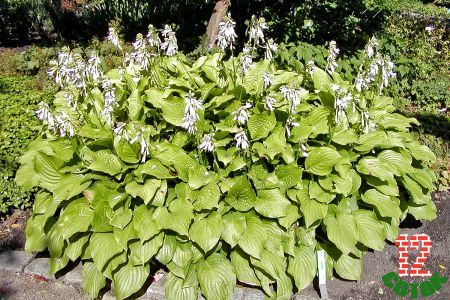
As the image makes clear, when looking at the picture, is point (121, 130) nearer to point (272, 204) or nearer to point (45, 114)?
point (45, 114)

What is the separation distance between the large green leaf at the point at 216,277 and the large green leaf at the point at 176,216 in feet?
1.20

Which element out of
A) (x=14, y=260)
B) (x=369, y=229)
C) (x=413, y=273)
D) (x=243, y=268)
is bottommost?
(x=413, y=273)

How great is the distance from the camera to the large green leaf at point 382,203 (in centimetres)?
353

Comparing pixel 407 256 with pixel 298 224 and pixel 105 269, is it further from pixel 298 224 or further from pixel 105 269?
pixel 105 269

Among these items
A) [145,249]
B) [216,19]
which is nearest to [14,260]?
[145,249]

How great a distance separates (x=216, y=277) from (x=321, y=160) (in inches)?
46.1

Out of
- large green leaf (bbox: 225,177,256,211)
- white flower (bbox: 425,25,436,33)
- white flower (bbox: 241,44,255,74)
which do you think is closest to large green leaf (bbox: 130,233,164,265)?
large green leaf (bbox: 225,177,256,211)

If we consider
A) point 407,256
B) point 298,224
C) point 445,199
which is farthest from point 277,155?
point 445,199

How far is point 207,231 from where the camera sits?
10.5 feet

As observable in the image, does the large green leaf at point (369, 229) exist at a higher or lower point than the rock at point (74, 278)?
higher

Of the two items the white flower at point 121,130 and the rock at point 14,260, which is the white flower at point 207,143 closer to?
the white flower at point 121,130

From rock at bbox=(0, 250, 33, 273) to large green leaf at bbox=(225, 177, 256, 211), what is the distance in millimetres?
1884

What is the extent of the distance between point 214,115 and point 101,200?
112 cm

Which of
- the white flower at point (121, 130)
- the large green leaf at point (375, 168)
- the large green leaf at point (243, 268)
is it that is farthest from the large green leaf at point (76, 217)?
the large green leaf at point (375, 168)
